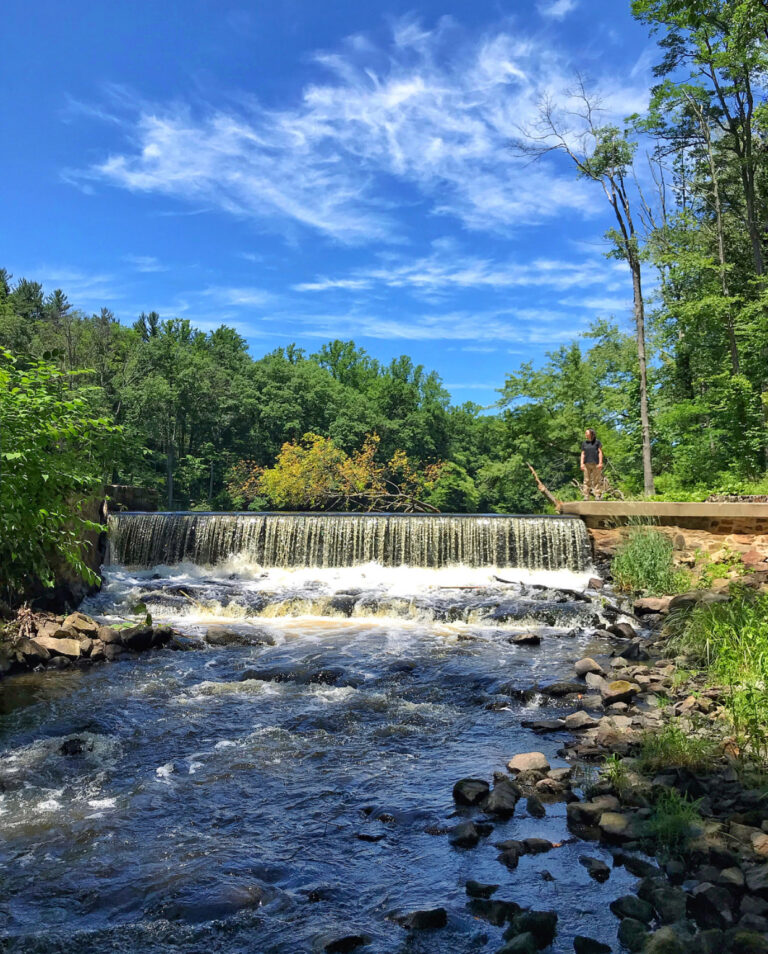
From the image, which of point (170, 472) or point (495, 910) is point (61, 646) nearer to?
point (495, 910)

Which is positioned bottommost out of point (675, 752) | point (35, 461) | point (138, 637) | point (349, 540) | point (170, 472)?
point (138, 637)

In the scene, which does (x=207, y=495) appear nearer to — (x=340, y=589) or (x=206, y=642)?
(x=340, y=589)

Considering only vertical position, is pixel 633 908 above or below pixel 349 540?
below

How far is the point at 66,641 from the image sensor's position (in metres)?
9.40

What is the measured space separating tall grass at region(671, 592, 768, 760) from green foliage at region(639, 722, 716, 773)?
361mm

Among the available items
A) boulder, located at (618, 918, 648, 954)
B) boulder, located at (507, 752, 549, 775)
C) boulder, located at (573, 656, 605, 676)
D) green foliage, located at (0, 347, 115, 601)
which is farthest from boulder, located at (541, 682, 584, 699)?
green foliage, located at (0, 347, 115, 601)

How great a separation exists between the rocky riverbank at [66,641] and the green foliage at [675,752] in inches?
272

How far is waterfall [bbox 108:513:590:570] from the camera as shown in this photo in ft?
51.1

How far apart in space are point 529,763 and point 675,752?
1056mm

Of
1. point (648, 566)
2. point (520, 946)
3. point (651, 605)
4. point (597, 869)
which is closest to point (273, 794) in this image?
point (597, 869)

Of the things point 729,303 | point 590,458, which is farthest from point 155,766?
point 729,303

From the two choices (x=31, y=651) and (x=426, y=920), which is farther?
(x=31, y=651)

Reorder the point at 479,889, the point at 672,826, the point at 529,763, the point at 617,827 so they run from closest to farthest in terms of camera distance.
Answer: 1. the point at 479,889
2. the point at 672,826
3. the point at 617,827
4. the point at 529,763

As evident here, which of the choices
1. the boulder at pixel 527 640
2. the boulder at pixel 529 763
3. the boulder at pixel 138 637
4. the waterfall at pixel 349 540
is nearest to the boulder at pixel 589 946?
the boulder at pixel 529 763
